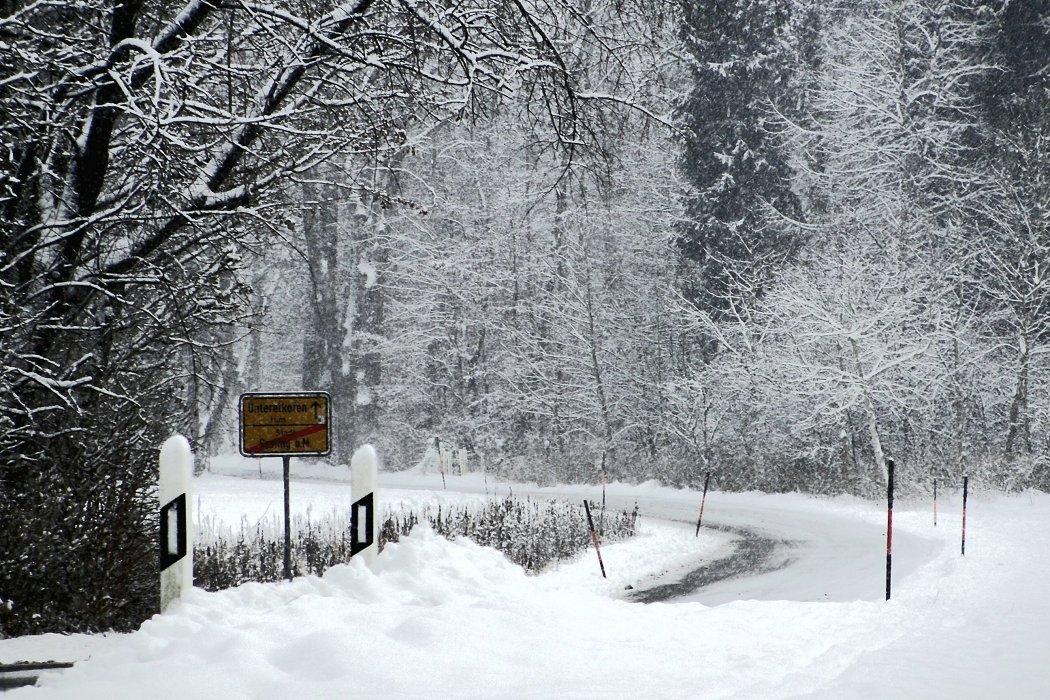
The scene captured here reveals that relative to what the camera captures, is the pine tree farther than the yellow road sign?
Yes

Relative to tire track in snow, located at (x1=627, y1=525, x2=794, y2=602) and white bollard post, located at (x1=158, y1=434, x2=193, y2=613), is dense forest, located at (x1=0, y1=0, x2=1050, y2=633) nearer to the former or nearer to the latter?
white bollard post, located at (x1=158, y1=434, x2=193, y2=613)

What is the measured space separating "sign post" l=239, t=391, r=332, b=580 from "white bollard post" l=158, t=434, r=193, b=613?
247 centimetres

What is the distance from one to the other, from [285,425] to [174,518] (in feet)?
8.62

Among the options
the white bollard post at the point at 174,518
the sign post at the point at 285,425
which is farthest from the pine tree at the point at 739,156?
the white bollard post at the point at 174,518

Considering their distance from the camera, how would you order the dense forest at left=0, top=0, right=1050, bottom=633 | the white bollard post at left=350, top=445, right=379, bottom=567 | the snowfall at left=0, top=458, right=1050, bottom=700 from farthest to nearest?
the white bollard post at left=350, top=445, right=379, bottom=567, the dense forest at left=0, top=0, right=1050, bottom=633, the snowfall at left=0, top=458, right=1050, bottom=700

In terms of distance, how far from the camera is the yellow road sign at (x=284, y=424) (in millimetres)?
9086

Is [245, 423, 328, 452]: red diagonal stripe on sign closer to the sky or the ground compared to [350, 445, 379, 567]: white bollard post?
closer to the sky

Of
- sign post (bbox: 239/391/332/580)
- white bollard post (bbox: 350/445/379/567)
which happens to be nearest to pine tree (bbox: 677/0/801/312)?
sign post (bbox: 239/391/332/580)

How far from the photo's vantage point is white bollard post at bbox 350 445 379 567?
24.7ft

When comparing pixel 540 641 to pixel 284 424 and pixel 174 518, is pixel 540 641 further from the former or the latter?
pixel 284 424

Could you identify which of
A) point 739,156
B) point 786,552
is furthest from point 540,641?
point 739,156

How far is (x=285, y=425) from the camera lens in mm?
9156

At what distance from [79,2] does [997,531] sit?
652 inches

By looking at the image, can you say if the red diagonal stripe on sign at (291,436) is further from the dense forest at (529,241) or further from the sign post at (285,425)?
the dense forest at (529,241)
